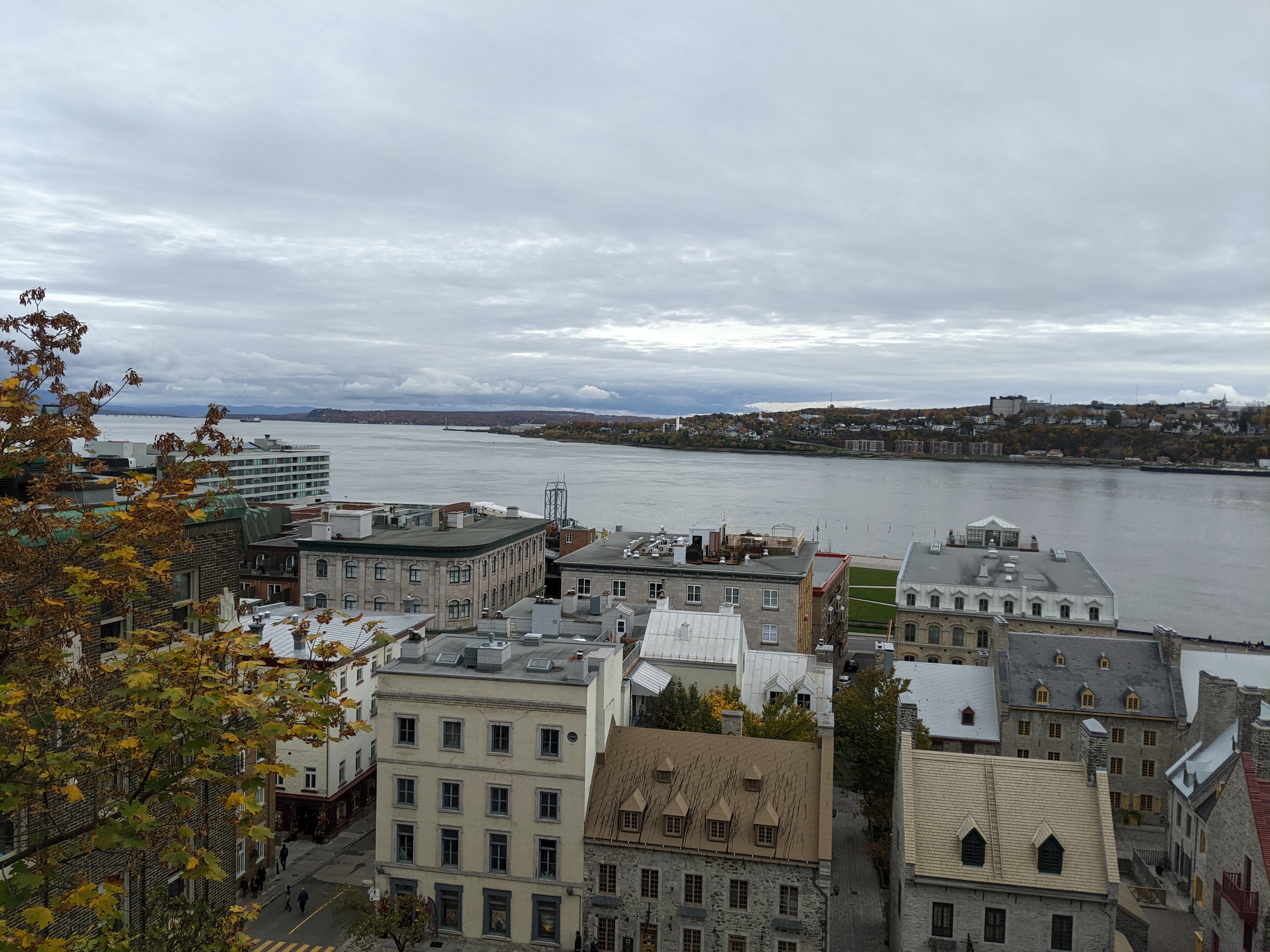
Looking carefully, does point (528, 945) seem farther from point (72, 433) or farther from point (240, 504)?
point (72, 433)

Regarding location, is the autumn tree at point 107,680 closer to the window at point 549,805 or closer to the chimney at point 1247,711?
the window at point 549,805

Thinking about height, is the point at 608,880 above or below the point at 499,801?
below

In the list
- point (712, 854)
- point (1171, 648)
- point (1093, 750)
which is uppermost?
point (1093, 750)

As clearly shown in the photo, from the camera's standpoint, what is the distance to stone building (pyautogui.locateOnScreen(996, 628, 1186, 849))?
152ft

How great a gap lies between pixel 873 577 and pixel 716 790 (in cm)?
10055

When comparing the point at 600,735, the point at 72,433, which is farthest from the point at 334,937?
the point at 72,433

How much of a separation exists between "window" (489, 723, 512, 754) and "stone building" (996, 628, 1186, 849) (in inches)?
1109

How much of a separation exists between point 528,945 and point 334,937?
22.4 feet

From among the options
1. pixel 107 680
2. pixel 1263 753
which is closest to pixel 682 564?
pixel 1263 753

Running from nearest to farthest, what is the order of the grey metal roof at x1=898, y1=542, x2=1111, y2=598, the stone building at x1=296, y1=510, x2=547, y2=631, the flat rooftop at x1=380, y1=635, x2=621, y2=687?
1. the flat rooftop at x1=380, y1=635, x2=621, y2=687
2. the stone building at x1=296, y1=510, x2=547, y2=631
3. the grey metal roof at x1=898, y1=542, x2=1111, y2=598

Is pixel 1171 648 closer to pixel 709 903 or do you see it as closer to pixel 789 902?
pixel 789 902

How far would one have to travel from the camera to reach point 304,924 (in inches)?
1308

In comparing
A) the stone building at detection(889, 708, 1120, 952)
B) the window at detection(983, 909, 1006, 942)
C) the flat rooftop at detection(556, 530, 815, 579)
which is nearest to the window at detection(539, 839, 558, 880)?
the stone building at detection(889, 708, 1120, 952)

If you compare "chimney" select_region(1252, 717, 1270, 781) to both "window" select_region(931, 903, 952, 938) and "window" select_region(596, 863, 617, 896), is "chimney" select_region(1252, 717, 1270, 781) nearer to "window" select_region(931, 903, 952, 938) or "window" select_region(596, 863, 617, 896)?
"window" select_region(931, 903, 952, 938)
